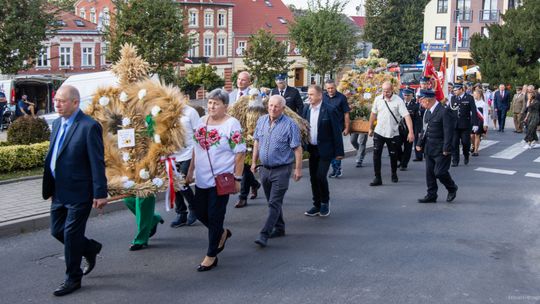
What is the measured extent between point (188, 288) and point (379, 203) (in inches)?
198

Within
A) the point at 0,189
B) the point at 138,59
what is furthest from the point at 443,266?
the point at 0,189

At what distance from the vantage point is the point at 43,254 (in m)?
7.57

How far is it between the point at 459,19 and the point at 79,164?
6949 cm

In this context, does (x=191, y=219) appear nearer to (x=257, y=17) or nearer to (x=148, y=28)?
(x=148, y=28)

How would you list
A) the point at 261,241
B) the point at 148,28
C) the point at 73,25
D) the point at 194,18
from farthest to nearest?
1. the point at 194,18
2. the point at 73,25
3. the point at 148,28
4. the point at 261,241

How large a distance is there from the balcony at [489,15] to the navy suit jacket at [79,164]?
69.5m

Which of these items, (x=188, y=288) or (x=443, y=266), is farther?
(x=443, y=266)

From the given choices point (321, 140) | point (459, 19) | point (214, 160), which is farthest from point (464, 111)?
point (459, 19)

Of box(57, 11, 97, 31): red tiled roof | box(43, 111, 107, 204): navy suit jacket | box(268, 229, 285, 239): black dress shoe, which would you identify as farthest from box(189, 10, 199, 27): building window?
box(43, 111, 107, 204): navy suit jacket

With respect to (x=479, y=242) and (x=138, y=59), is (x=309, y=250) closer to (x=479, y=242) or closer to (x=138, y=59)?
(x=479, y=242)

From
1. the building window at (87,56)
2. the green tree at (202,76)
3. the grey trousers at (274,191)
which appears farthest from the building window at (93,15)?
the grey trousers at (274,191)

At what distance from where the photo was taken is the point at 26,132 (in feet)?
45.1

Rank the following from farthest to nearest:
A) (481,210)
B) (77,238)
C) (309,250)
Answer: (481,210) → (309,250) → (77,238)

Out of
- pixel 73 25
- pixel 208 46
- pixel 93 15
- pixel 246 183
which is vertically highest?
pixel 93 15
